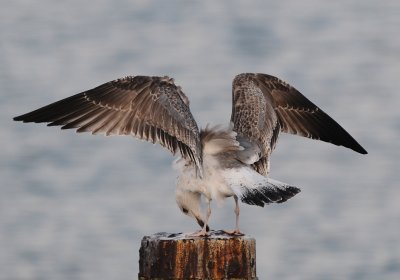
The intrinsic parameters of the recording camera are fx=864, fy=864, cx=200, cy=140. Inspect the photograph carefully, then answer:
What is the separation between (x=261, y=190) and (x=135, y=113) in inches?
51.8

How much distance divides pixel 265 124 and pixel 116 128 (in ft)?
4.03

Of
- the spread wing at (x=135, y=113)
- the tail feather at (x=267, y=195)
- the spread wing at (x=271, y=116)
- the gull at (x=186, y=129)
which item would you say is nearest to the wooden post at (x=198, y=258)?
the tail feather at (x=267, y=195)

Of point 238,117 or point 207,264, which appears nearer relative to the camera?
point 207,264

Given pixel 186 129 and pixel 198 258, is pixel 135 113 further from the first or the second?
pixel 198 258

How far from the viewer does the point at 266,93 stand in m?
7.30

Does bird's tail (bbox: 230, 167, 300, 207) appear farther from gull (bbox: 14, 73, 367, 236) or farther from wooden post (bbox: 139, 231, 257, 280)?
wooden post (bbox: 139, 231, 257, 280)

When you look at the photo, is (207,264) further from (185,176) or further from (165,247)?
(185,176)

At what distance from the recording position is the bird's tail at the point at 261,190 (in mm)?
5520

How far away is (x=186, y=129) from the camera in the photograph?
6.24 m

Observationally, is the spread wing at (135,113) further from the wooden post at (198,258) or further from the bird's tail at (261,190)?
the wooden post at (198,258)

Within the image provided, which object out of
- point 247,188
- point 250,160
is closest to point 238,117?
point 250,160

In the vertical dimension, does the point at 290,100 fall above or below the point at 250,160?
above

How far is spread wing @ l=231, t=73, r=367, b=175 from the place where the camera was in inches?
265

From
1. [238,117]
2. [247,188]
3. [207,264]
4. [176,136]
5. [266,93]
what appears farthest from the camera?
[266,93]
